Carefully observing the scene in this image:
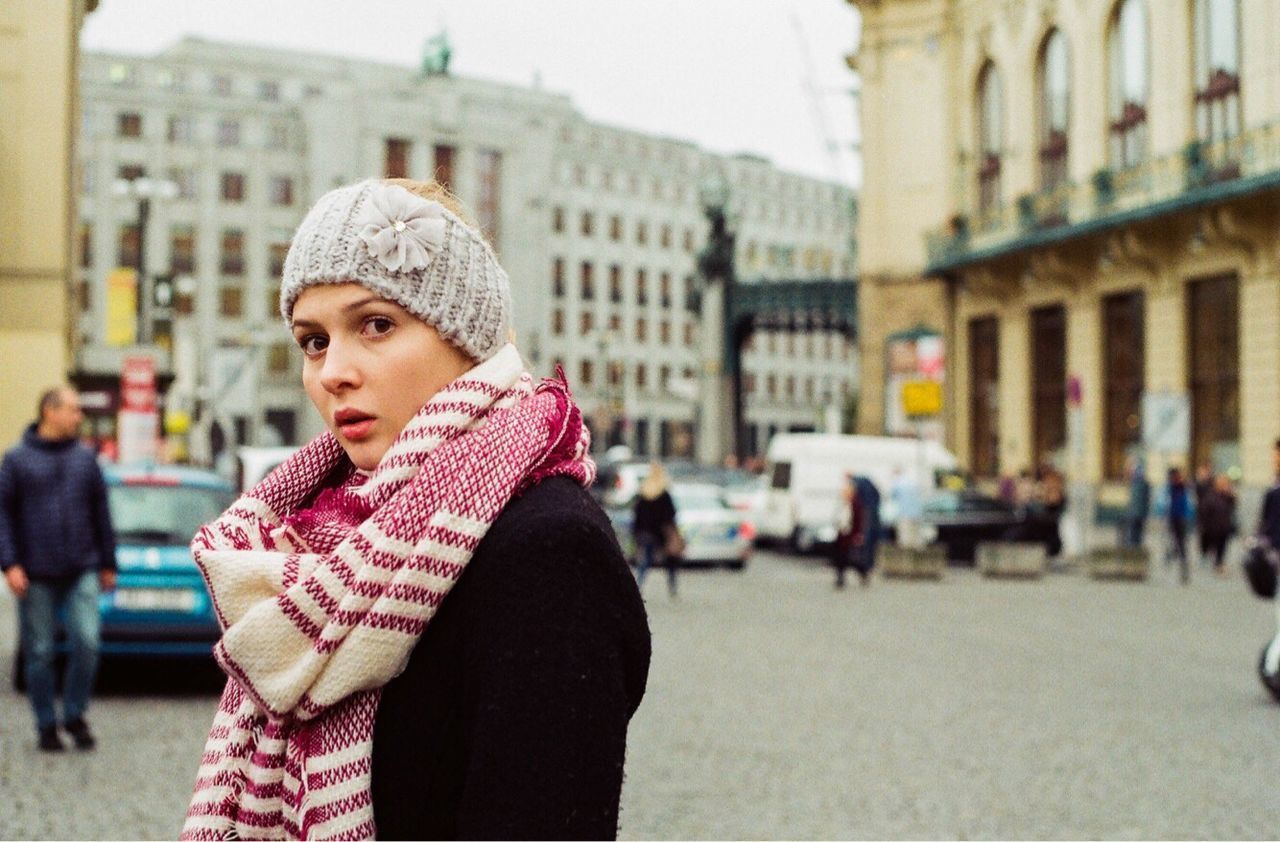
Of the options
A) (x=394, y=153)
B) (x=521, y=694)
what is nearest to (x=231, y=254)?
(x=394, y=153)

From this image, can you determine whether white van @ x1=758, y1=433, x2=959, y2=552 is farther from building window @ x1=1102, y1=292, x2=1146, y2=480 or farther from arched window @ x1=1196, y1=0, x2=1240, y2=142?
arched window @ x1=1196, y1=0, x2=1240, y2=142

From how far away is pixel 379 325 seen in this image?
7.16ft

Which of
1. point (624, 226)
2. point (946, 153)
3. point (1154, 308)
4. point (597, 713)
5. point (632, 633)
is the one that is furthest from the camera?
point (624, 226)

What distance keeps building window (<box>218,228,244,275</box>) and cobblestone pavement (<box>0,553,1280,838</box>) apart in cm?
7829

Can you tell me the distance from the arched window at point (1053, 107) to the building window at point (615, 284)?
67016mm

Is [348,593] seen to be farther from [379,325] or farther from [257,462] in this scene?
[257,462]

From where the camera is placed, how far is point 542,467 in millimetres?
2068

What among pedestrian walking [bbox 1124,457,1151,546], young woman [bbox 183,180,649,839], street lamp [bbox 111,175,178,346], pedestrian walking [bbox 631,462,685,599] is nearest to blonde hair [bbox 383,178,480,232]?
young woman [bbox 183,180,649,839]

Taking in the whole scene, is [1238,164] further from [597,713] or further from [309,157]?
[309,157]

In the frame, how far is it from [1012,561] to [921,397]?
398 centimetres

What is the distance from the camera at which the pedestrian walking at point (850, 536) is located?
89.5 ft

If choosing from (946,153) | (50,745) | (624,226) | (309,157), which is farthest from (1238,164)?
(624,226)

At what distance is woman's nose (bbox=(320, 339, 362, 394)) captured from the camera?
214cm

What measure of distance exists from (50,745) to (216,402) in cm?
1586
